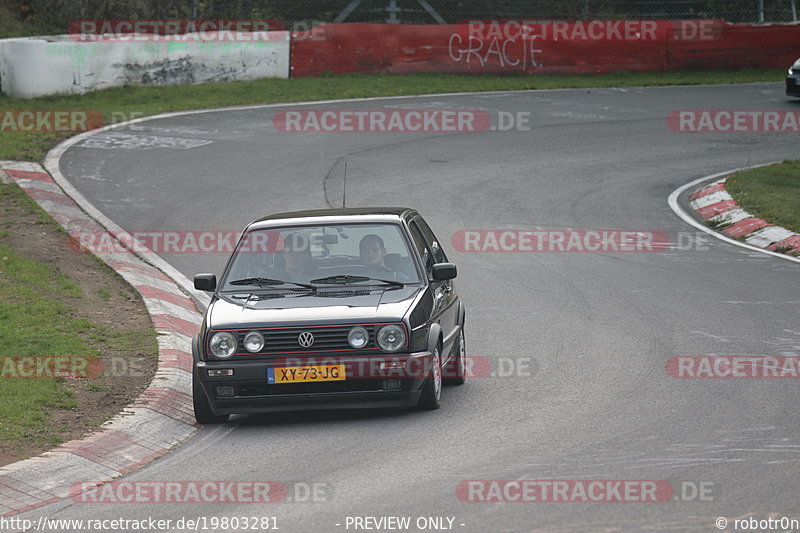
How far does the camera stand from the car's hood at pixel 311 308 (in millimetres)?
8438

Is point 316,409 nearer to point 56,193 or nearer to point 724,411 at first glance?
point 724,411

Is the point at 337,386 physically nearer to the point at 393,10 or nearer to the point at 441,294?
the point at 441,294

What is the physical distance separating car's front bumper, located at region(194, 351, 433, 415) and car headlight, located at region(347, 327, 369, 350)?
0.09 metres

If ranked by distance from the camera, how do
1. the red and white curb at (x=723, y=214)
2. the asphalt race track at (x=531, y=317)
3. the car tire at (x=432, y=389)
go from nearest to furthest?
1. the asphalt race track at (x=531, y=317)
2. the car tire at (x=432, y=389)
3. the red and white curb at (x=723, y=214)

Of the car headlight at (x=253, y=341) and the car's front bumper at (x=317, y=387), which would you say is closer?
the car's front bumper at (x=317, y=387)

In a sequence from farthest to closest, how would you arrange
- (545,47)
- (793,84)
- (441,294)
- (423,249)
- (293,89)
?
(545,47), (293,89), (793,84), (423,249), (441,294)

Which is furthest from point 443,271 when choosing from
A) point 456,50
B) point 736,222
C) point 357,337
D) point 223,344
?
point 456,50

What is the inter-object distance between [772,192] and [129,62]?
14247 mm

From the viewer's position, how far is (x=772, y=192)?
18.3 meters

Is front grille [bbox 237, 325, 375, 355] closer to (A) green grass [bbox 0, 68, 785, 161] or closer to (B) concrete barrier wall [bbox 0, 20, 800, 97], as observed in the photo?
(A) green grass [bbox 0, 68, 785, 161]

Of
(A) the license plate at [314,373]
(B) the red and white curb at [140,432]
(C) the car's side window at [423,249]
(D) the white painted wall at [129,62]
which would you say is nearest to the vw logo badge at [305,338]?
(A) the license plate at [314,373]

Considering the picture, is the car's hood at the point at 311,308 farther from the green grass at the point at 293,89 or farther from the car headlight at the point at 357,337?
the green grass at the point at 293,89

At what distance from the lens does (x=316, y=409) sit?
27.6ft

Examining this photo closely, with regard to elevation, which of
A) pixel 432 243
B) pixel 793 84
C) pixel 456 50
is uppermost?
pixel 456 50
